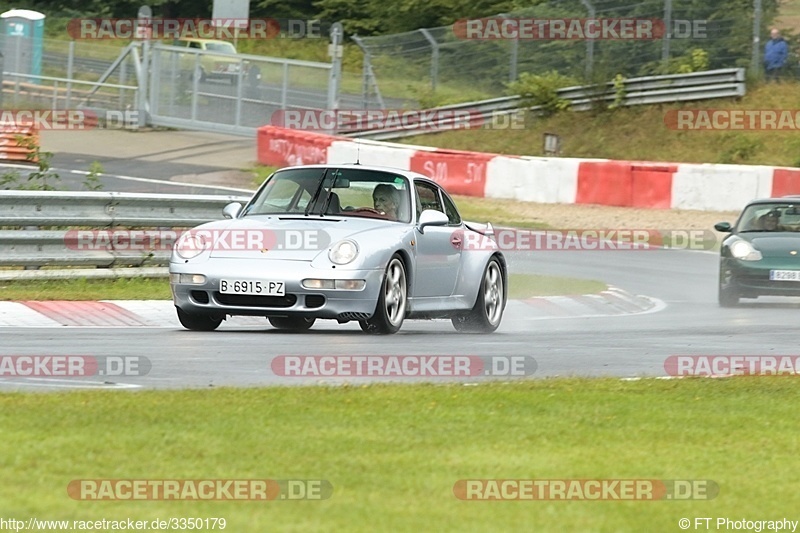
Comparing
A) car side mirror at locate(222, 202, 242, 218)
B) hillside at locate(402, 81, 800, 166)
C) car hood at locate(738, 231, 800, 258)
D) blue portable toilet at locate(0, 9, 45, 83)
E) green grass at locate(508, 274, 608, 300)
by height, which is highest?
blue portable toilet at locate(0, 9, 45, 83)

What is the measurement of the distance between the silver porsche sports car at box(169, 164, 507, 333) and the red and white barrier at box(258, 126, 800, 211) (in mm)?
12463

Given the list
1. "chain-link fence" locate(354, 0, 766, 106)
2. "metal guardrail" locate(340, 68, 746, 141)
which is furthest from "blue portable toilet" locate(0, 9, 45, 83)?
"metal guardrail" locate(340, 68, 746, 141)

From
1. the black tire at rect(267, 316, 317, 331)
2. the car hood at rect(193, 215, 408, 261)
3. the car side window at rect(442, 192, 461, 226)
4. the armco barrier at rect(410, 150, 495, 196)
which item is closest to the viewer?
the car hood at rect(193, 215, 408, 261)

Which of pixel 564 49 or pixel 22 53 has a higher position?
pixel 564 49

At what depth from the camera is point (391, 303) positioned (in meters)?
11.1

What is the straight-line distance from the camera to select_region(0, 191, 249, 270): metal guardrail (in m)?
13.4

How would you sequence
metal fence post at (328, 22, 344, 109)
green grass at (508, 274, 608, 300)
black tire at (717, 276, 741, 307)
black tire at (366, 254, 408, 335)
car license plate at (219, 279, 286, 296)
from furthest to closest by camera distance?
metal fence post at (328, 22, 344, 109) → green grass at (508, 274, 608, 300) → black tire at (717, 276, 741, 307) → black tire at (366, 254, 408, 335) → car license plate at (219, 279, 286, 296)

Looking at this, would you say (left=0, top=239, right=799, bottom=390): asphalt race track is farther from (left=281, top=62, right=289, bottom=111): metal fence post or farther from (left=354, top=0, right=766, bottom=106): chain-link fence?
(left=281, top=62, right=289, bottom=111): metal fence post

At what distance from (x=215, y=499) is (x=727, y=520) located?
1.76 meters

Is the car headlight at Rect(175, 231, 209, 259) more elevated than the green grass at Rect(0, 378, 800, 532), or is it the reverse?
the car headlight at Rect(175, 231, 209, 259)

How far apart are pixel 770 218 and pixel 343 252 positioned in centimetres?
791

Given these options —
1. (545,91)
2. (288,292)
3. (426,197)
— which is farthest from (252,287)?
(545,91)

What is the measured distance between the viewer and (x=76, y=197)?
552 inches

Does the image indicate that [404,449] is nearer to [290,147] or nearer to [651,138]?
[290,147]
